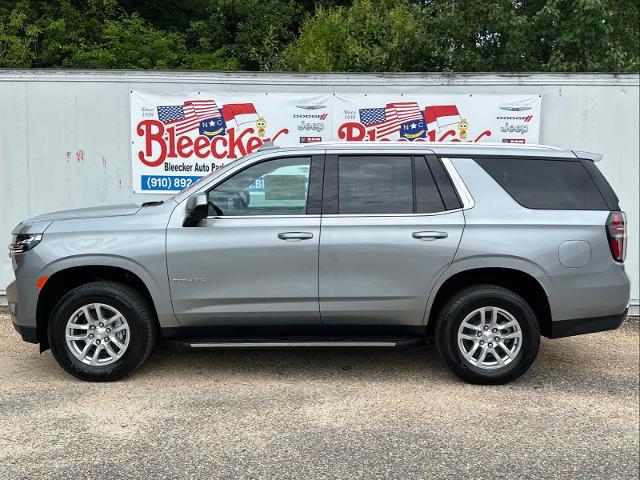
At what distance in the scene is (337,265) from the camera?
4844 mm

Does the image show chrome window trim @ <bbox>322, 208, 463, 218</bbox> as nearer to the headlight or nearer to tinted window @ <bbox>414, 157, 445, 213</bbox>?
tinted window @ <bbox>414, 157, 445, 213</bbox>

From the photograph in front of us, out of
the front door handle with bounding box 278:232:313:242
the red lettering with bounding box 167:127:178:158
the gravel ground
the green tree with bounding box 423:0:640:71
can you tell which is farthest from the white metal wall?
the green tree with bounding box 423:0:640:71

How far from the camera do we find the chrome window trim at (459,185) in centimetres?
495

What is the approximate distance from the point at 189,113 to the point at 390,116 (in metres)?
2.40

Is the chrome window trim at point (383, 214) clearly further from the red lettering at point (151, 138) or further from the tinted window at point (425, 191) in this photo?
the red lettering at point (151, 138)

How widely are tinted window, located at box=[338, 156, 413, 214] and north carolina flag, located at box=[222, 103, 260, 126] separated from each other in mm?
2709

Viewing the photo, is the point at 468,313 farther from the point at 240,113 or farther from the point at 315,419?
the point at 240,113

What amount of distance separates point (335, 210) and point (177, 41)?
1520 centimetres

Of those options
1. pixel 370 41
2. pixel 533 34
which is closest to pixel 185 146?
pixel 370 41

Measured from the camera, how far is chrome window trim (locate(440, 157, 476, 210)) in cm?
495

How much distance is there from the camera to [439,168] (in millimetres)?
5043

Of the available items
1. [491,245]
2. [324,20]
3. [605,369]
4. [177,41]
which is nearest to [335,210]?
[491,245]

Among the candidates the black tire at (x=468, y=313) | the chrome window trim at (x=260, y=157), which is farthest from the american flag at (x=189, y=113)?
the black tire at (x=468, y=313)

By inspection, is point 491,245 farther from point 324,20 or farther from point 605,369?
point 324,20
